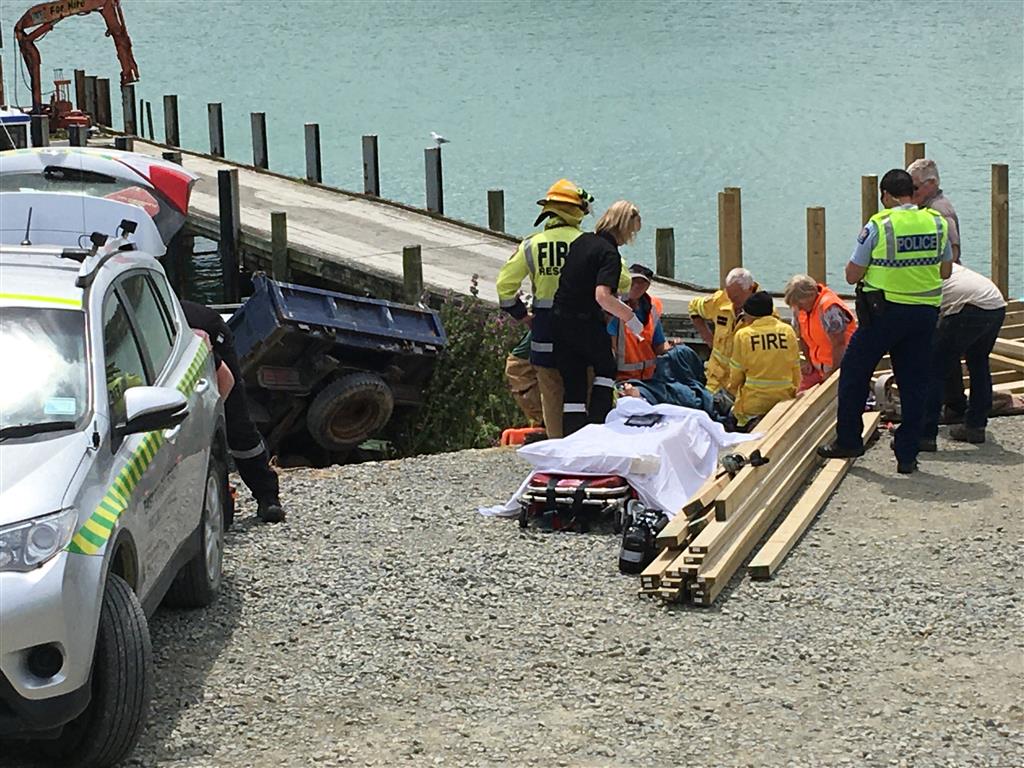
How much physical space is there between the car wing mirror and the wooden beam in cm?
327

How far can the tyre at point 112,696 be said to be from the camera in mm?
6301

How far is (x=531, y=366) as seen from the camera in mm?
11930

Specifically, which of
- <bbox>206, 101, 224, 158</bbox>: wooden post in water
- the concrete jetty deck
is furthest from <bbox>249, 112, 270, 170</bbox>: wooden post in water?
the concrete jetty deck

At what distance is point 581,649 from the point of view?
25.6 ft

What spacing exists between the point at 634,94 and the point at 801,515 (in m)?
44.1

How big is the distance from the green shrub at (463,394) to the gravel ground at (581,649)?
20.9 ft

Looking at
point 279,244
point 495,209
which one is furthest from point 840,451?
point 495,209

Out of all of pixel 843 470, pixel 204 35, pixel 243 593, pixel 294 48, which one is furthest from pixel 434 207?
pixel 204 35

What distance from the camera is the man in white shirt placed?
36.8 feet

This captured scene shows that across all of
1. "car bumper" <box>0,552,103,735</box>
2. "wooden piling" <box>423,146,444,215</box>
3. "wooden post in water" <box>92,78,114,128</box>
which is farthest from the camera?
"wooden post in water" <box>92,78,114,128</box>

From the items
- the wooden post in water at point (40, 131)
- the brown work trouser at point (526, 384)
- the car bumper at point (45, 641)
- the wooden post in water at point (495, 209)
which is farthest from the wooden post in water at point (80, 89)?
the car bumper at point (45, 641)

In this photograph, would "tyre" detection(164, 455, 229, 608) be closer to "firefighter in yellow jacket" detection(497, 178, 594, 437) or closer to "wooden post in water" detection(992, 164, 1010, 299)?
"firefighter in yellow jacket" detection(497, 178, 594, 437)

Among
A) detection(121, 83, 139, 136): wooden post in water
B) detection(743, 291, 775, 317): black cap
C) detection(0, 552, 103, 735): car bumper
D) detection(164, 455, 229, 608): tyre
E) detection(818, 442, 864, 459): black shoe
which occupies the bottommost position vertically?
detection(818, 442, 864, 459): black shoe

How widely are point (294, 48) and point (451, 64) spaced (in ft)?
30.6
